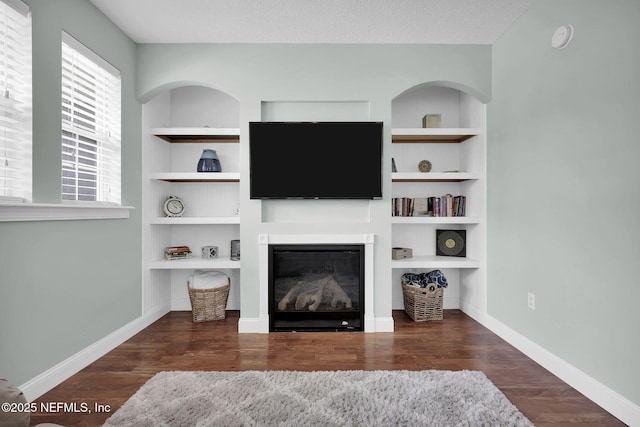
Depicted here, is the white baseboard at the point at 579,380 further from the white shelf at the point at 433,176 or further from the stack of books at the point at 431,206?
the white shelf at the point at 433,176

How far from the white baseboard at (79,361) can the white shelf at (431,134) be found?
293 cm

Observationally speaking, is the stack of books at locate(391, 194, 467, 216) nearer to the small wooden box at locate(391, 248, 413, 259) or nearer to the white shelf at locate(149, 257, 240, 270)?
the small wooden box at locate(391, 248, 413, 259)

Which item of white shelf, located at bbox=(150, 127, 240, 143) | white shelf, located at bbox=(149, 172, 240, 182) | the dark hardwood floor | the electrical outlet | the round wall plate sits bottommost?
the dark hardwood floor

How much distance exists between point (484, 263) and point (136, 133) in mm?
3469

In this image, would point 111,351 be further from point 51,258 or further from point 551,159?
point 551,159

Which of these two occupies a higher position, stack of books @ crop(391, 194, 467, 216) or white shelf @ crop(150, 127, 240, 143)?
white shelf @ crop(150, 127, 240, 143)

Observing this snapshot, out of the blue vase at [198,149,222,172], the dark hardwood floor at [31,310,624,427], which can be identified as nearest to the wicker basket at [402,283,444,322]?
the dark hardwood floor at [31,310,624,427]

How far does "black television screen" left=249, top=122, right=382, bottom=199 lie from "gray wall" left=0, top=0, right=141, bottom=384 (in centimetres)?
118

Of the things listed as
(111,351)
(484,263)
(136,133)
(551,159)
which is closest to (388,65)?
(551,159)

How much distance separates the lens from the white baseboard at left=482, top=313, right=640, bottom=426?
5.82ft

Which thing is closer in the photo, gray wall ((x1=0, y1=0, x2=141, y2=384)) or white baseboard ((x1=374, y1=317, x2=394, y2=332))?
gray wall ((x1=0, y1=0, x2=141, y2=384))

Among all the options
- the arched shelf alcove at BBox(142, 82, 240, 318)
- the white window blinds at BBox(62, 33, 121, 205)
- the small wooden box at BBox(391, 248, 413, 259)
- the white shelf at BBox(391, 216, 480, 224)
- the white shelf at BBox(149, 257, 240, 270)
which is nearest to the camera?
the white window blinds at BBox(62, 33, 121, 205)

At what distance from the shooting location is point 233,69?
122 inches

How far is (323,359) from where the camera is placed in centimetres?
247
